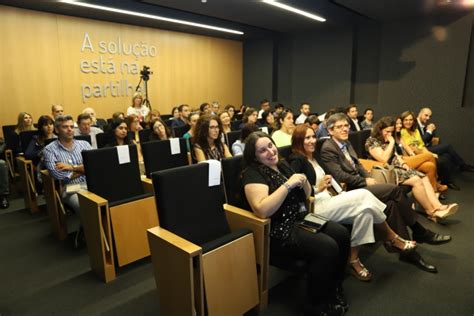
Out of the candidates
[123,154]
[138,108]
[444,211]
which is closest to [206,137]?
[123,154]

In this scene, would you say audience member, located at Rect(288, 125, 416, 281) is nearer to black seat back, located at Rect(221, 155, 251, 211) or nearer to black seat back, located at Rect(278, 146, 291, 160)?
black seat back, located at Rect(278, 146, 291, 160)

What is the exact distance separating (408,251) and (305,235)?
1.15m

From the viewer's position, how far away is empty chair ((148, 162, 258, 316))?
1.79 metres

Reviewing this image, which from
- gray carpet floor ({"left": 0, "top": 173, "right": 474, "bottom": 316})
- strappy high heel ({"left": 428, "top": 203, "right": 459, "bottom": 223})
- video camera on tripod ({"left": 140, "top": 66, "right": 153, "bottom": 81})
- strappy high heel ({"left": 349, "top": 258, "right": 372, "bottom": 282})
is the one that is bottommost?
gray carpet floor ({"left": 0, "top": 173, "right": 474, "bottom": 316})

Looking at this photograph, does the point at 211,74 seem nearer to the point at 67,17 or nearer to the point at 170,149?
the point at 67,17

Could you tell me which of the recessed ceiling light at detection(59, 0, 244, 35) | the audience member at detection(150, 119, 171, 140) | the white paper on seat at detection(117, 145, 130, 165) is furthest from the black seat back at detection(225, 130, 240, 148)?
the recessed ceiling light at detection(59, 0, 244, 35)

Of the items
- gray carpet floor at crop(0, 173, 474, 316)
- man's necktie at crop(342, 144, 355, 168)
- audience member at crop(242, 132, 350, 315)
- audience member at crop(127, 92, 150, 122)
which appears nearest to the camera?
audience member at crop(242, 132, 350, 315)

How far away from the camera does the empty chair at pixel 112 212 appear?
2.52 m

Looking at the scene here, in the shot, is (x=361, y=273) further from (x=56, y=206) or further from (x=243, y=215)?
(x=56, y=206)

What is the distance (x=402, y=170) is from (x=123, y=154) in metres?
2.79

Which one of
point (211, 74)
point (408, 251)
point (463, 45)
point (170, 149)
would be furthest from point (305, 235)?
point (211, 74)

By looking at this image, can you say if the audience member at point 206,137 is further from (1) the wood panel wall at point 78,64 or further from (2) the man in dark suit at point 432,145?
(1) the wood panel wall at point 78,64

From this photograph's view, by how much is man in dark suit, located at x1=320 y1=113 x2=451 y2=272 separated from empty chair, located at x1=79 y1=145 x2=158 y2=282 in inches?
64.2

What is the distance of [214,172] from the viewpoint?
2.14 meters
